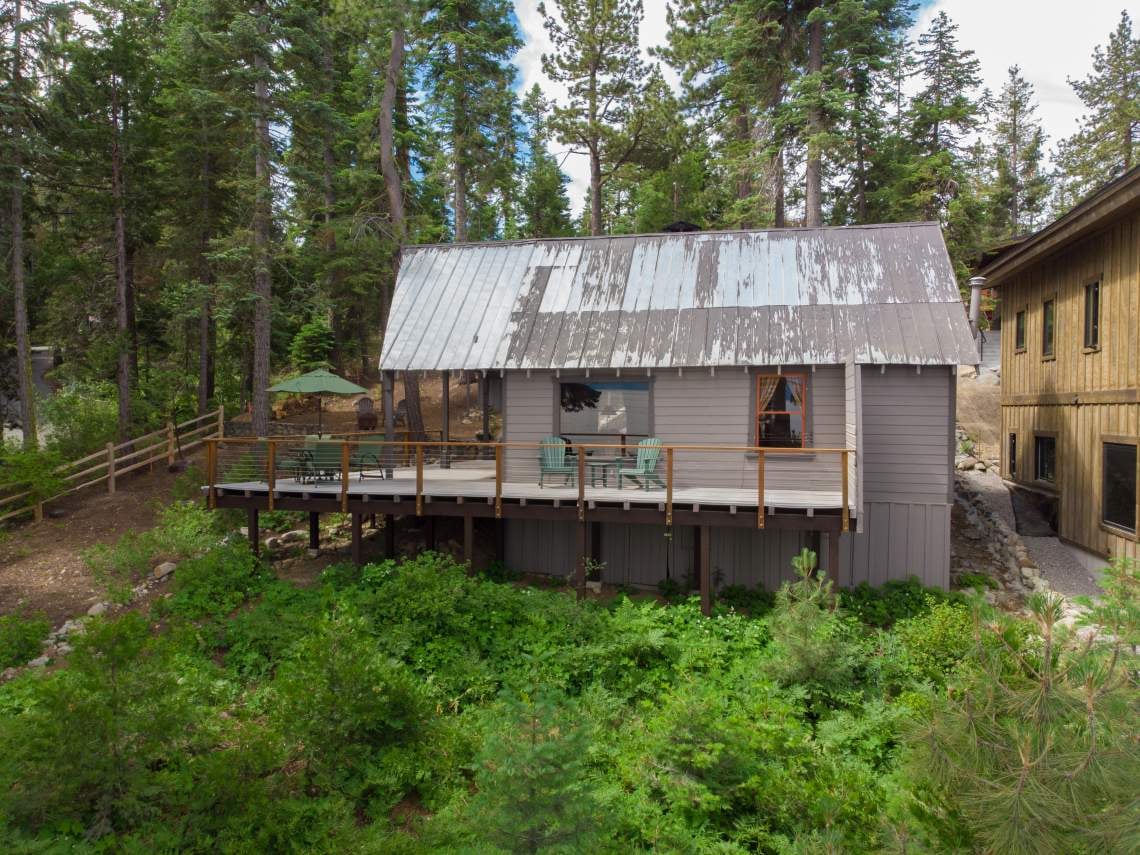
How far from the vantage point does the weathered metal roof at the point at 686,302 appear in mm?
10766

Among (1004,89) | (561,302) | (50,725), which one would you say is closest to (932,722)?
(50,725)

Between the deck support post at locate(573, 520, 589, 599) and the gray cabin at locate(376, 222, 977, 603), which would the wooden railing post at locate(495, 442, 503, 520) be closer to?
the gray cabin at locate(376, 222, 977, 603)

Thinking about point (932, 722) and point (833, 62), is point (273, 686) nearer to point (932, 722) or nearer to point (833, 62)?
point (932, 722)

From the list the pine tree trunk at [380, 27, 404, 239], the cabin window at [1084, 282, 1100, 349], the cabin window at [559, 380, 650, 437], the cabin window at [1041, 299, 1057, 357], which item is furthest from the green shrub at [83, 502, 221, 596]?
the cabin window at [1041, 299, 1057, 357]

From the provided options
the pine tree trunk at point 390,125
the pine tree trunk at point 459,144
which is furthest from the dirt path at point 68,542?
the pine tree trunk at point 459,144

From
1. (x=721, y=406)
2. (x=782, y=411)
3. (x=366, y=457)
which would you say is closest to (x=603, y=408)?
(x=721, y=406)

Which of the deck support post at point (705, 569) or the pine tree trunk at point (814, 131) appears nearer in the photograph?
the deck support post at point (705, 569)

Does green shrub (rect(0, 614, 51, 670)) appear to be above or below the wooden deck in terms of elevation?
below

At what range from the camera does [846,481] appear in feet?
29.5

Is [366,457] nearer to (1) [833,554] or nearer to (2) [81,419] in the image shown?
(1) [833,554]

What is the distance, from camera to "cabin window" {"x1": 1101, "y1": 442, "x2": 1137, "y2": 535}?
10.5 metres

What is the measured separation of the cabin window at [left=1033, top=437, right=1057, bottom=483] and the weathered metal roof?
18.1ft

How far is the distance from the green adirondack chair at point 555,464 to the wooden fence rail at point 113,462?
965 cm

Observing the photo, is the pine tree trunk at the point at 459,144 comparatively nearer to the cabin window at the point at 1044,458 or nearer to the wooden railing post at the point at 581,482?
the wooden railing post at the point at 581,482
